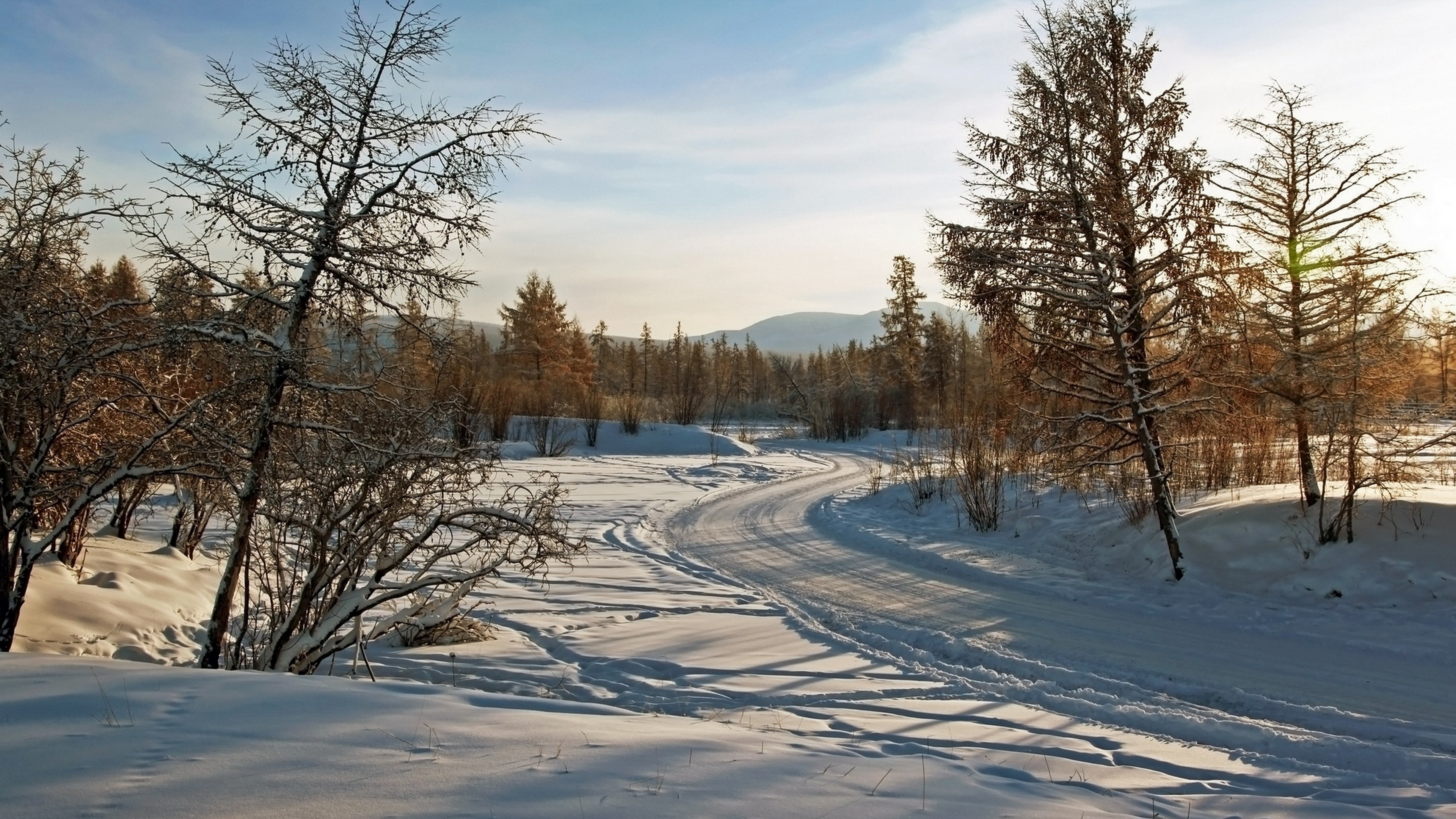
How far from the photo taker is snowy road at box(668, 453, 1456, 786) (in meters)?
5.09

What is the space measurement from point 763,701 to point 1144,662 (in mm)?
3178

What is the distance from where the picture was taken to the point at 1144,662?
6.57 m

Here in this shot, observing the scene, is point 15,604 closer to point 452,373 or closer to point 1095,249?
point 452,373

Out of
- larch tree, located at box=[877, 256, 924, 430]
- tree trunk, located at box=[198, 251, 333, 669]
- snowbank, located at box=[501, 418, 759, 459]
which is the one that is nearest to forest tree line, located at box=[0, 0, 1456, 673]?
tree trunk, located at box=[198, 251, 333, 669]

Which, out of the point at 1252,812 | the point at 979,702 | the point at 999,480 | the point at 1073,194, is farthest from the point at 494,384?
the point at 1252,812

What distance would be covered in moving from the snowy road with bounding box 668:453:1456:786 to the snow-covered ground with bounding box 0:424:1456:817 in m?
0.04

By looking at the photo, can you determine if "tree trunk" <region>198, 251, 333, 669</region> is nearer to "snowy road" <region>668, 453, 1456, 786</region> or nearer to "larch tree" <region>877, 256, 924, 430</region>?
"snowy road" <region>668, 453, 1456, 786</region>

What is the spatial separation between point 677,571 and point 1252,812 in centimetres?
719

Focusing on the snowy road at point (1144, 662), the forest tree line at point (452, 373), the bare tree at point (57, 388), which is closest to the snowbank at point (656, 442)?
the forest tree line at point (452, 373)

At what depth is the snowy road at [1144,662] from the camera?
5.09m

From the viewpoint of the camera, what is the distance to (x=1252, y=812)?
3924mm

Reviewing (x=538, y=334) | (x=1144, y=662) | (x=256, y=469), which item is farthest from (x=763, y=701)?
(x=538, y=334)

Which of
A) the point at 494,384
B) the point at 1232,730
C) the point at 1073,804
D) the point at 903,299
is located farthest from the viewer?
the point at 903,299

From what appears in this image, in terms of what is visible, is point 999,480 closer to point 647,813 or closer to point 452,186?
point 452,186
